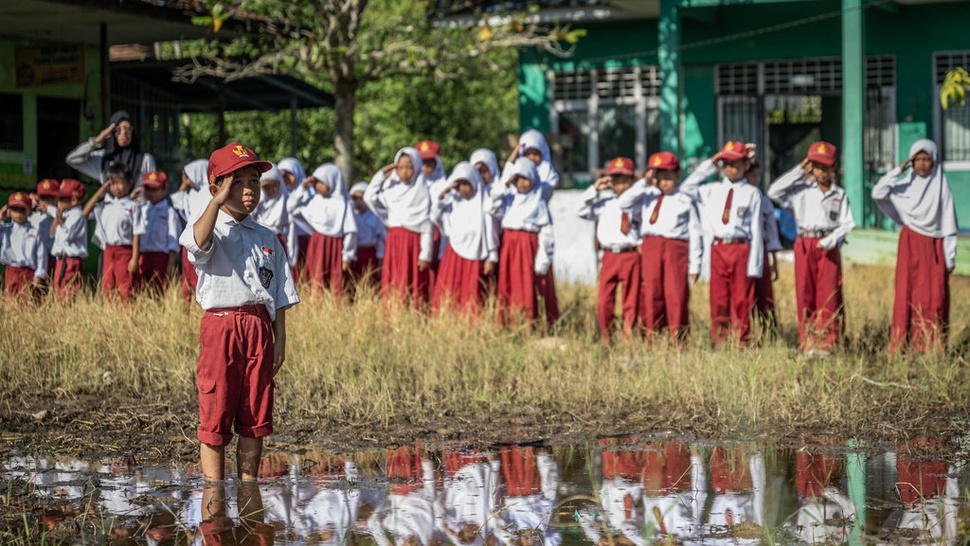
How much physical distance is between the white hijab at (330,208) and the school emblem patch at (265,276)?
7816 mm

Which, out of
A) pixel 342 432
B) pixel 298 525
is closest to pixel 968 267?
pixel 342 432

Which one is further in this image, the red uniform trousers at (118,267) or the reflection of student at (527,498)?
the red uniform trousers at (118,267)

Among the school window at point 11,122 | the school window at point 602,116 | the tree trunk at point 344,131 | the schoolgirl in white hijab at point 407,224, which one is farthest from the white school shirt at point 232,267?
the school window at point 602,116

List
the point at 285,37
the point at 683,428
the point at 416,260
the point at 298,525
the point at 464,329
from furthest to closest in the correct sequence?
the point at 285,37, the point at 416,260, the point at 464,329, the point at 683,428, the point at 298,525

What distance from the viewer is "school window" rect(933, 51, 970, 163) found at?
68.2ft

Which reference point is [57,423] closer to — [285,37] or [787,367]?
[787,367]

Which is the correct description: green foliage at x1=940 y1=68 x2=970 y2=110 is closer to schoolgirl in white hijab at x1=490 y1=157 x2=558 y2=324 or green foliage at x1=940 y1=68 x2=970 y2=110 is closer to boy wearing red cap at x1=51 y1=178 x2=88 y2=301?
schoolgirl in white hijab at x1=490 y1=157 x2=558 y2=324

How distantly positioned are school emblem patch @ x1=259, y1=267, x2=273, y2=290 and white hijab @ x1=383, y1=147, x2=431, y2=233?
22.9ft

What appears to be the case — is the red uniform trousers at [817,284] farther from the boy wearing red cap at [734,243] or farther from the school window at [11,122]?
the school window at [11,122]

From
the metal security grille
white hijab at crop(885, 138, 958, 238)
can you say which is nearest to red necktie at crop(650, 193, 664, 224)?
white hijab at crop(885, 138, 958, 238)

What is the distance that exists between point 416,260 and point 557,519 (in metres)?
7.99

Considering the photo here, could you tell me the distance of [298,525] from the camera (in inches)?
218

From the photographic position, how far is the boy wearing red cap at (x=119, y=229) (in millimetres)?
13142

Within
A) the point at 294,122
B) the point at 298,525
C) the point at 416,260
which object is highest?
the point at 294,122
